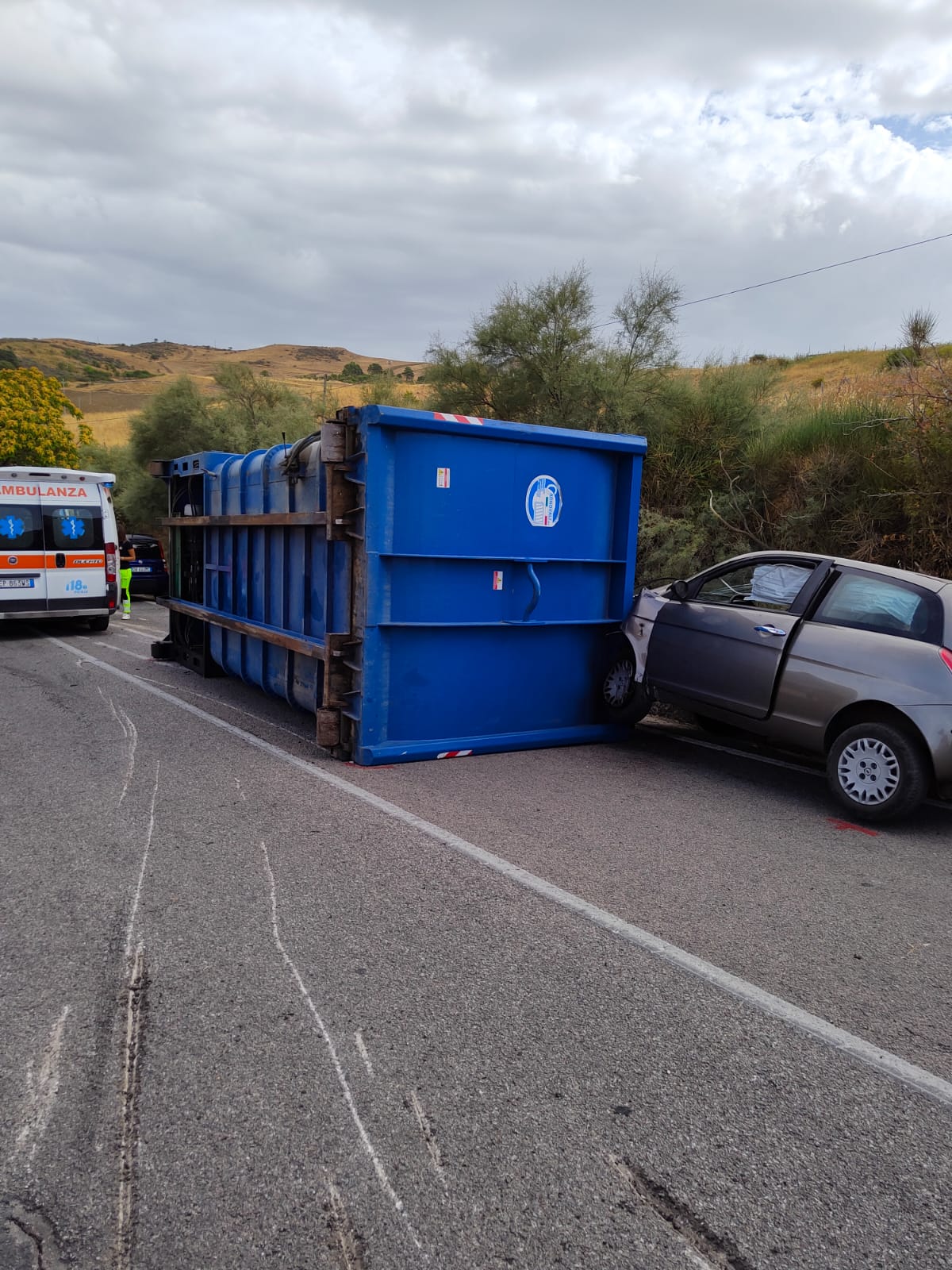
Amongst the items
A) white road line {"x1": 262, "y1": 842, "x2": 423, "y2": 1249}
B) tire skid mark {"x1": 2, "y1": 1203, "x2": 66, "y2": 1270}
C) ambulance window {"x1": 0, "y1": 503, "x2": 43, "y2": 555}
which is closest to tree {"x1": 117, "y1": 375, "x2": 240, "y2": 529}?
ambulance window {"x1": 0, "y1": 503, "x2": 43, "y2": 555}

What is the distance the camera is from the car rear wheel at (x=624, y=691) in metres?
7.75

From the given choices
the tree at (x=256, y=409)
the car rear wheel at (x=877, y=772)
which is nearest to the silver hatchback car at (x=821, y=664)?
the car rear wheel at (x=877, y=772)

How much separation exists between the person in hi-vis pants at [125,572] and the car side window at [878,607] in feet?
49.1

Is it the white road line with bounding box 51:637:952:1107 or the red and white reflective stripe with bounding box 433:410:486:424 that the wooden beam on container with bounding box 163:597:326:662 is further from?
the red and white reflective stripe with bounding box 433:410:486:424

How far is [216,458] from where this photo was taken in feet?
32.2

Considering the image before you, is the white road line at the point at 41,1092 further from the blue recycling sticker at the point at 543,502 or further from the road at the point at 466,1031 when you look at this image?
the blue recycling sticker at the point at 543,502

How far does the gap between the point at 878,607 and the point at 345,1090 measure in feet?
16.1

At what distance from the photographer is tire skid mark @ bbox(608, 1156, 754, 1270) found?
7.52 ft

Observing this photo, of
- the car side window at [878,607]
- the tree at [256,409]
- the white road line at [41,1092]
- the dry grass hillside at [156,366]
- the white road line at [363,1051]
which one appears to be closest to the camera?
the white road line at [41,1092]

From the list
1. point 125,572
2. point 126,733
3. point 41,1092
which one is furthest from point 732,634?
point 125,572

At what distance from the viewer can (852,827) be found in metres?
5.98

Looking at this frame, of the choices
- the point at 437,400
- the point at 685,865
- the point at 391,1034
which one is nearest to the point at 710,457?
the point at 437,400

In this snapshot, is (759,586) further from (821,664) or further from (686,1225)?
(686,1225)

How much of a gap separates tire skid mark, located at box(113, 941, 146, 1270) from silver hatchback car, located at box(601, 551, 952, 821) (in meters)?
4.54
